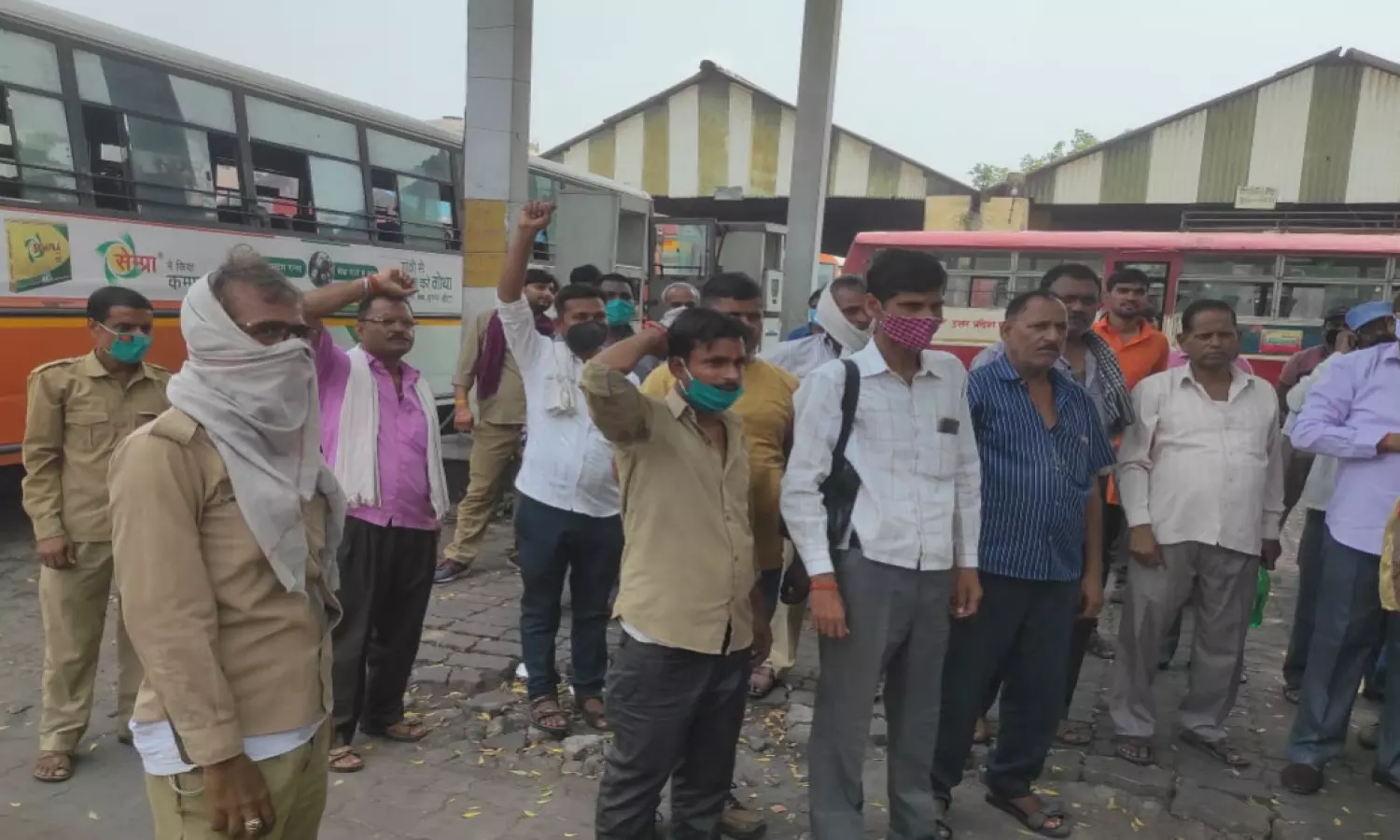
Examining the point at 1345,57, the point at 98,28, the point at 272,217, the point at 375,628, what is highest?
the point at 1345,57

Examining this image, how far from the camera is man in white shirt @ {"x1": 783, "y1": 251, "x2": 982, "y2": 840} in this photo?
8.86ft

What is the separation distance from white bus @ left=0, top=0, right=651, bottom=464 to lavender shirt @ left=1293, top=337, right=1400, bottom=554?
5754mm

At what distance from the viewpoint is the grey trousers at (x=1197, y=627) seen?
3656 millimetres

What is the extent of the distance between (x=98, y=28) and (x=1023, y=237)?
1135 centimetres

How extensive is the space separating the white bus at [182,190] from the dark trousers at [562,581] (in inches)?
165

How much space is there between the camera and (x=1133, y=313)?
4504mm

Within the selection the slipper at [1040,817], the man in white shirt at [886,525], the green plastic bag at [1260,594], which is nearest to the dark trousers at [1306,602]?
the green plastic bag at [1260,594]

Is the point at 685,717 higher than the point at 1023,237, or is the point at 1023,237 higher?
the point at 1023,237

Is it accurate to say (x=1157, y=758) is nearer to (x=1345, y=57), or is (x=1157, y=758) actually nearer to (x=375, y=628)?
(x=375, y=628)

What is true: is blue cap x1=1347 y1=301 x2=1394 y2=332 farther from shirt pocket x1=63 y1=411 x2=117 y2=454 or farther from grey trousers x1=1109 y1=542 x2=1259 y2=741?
shirt pocket x1=63 y1=411 x2=117 y2=454

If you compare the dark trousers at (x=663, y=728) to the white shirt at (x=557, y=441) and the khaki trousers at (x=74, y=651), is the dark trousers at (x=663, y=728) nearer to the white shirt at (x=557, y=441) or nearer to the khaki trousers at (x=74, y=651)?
the white shirt at (x=557, y=441)

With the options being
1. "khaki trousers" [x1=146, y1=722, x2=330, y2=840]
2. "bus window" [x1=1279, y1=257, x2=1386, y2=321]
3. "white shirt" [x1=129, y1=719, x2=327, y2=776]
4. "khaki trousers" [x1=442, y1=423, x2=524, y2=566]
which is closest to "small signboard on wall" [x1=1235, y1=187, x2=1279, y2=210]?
"bus window" [x1=1279, y1=257, x2=1386, y2=321]

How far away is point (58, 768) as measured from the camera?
3.37m

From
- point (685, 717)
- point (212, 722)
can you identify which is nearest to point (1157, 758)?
point (685, 717)
